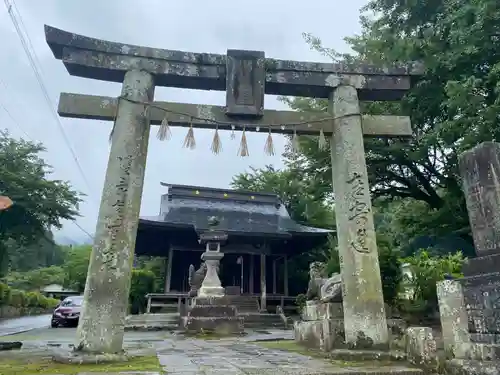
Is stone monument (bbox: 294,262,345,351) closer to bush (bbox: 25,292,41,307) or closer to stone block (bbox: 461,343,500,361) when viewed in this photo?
stone block (bbox: 461,343,500,361)

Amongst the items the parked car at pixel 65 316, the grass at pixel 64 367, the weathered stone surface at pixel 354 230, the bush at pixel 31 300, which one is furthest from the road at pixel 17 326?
the bush at pixel 31 300

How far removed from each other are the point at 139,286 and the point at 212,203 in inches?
271

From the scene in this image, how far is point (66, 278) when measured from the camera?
142 ft

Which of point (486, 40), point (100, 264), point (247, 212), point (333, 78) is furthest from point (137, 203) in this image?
point (247, 212)

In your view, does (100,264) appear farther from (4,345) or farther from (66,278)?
(66,278)

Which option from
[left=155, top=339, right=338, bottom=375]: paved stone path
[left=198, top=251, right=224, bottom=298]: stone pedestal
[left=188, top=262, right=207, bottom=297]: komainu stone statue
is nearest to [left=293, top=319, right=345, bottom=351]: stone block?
[left=155, top=339, right=338, bottom=375]: paved stone path

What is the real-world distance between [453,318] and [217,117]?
4623 millimetres

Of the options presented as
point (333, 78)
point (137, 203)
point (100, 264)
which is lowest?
point (100, 264)

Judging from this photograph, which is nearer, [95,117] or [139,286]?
[95,117]

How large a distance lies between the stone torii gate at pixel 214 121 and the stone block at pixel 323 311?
2.65ft

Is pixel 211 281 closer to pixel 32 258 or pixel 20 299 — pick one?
pixel 20 299

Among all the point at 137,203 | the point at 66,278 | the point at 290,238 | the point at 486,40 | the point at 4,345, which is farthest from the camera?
the point at 66,278

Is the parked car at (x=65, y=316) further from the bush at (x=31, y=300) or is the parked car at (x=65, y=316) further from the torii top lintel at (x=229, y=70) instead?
the bush at (x=31, y=300)

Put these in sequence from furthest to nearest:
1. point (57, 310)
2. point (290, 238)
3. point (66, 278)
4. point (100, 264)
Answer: point (66, 278) < point (290, 238) < point (57, 310) < point (100, 264)
